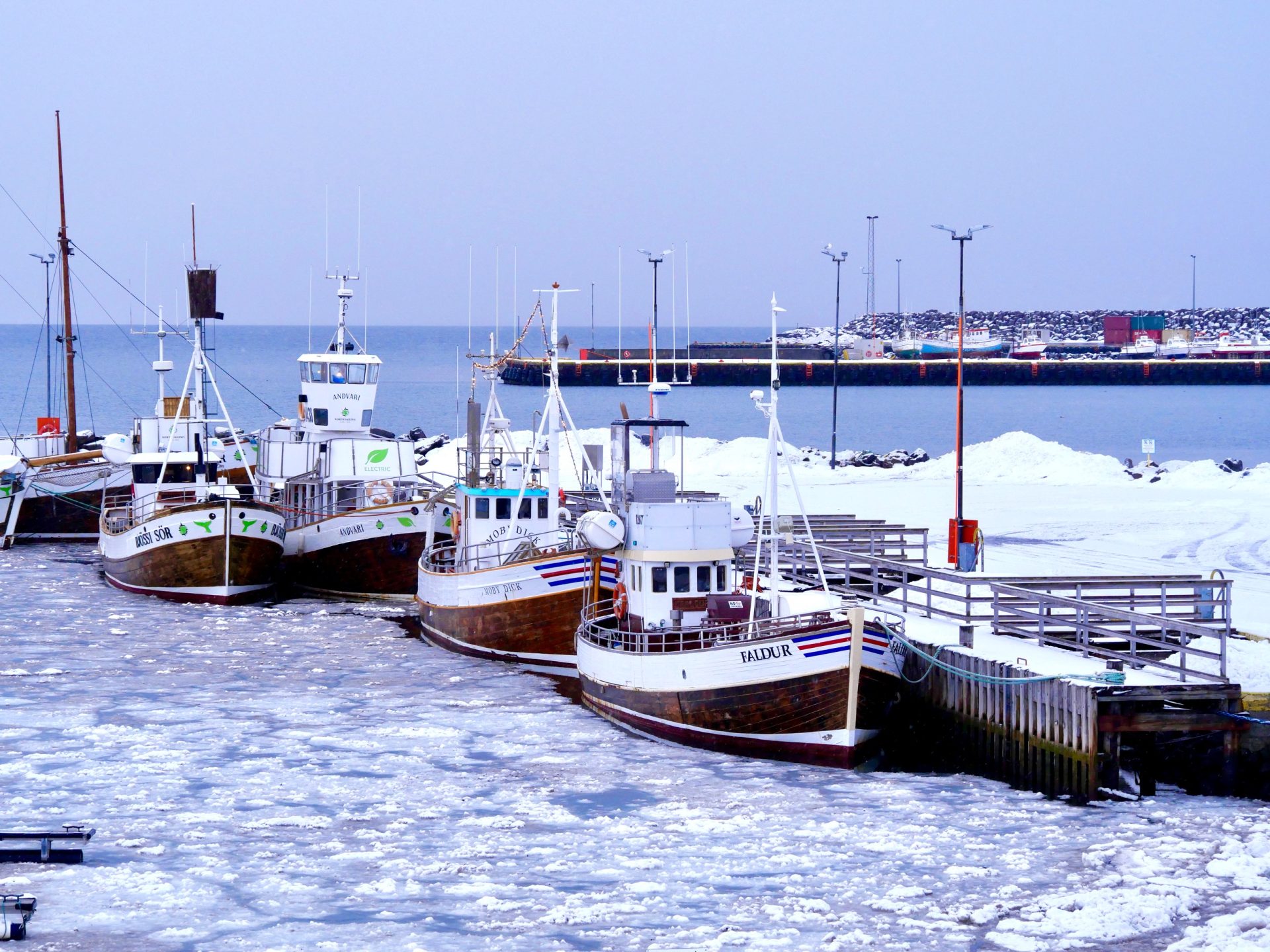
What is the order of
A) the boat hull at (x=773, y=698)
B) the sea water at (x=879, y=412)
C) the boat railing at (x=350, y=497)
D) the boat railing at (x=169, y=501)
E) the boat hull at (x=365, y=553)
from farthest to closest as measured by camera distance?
the sea water at (x=879, y=412) → the boat railing at (x=350, y=497) → the boat hull at (x=365, y=553) → the boat railing at (x=169, y=501) → the boat hull at (x=773, y=698)

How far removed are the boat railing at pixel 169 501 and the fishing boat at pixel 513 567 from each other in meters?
7.97

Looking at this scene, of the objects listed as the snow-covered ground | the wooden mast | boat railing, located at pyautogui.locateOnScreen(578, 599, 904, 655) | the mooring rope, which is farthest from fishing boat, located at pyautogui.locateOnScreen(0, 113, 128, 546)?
the mooring rope

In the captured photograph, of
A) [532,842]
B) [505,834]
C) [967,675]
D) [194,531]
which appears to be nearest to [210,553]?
[194,531]

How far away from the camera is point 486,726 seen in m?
24.8

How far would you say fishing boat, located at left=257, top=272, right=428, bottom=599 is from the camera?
40688 mm

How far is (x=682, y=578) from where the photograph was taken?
25.1 meters

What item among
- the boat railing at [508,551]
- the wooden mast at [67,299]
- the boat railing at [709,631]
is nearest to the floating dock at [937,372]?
the wooden mast at [67,299]

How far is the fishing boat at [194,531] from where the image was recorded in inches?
1534

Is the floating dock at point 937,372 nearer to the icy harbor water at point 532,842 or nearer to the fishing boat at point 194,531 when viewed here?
the fishing boat at point 194,531

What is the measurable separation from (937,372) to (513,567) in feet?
511

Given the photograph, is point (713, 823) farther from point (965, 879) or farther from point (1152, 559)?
point (1152, 559)

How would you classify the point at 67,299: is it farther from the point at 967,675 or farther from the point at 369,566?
the point at 967,675

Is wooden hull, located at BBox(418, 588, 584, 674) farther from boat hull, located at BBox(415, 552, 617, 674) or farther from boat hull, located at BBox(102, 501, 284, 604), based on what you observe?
boat hull, located at BBox(102, 501, 284, 604)

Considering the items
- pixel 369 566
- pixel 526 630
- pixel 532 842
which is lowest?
pixel 532 842
